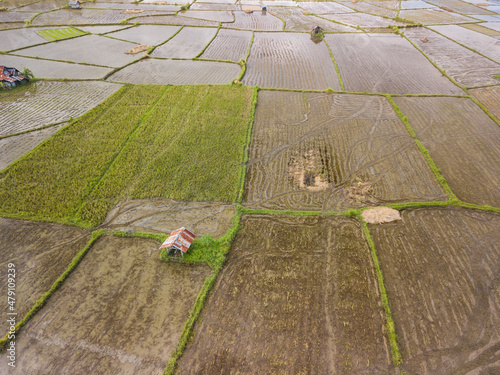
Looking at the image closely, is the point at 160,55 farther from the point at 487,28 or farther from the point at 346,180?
the point at 487,28

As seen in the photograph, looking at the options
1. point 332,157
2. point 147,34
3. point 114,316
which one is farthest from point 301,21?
point 114,316

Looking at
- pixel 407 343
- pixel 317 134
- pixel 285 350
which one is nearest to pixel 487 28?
pixel 317 134

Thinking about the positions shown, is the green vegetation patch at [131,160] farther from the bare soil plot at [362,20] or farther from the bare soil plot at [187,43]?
the bare soil plot at [362,20]

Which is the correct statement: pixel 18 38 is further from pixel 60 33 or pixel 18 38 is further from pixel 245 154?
pixel 245 154

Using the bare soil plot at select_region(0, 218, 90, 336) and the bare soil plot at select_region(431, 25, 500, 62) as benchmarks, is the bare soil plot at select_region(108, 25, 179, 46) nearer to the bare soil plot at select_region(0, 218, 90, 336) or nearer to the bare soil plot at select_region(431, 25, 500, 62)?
the bare soil plot at select_region(0, 218, 90, 336)

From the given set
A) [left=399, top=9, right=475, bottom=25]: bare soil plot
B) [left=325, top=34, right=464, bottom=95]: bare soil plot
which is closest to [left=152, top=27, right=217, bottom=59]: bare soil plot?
[left=325, top=34, right=464, bottom=95]: bare soil plot

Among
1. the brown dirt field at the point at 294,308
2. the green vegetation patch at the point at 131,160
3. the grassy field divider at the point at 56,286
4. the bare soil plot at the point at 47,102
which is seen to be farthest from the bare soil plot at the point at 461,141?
the bare soil plot at the point at 47,102
